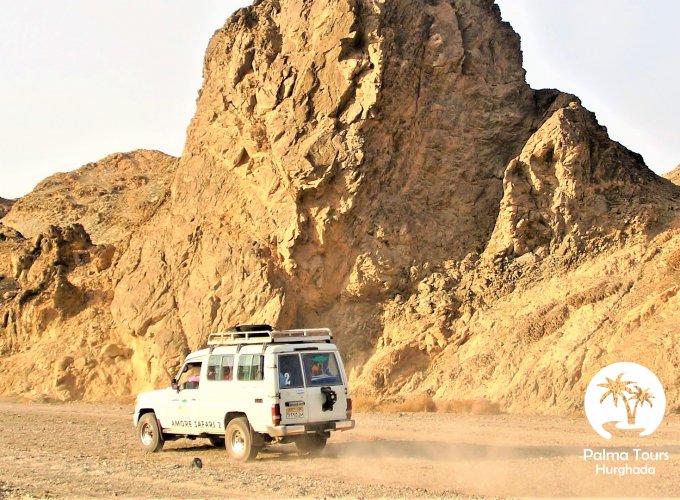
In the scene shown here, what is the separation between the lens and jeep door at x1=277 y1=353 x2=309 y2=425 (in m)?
11.3

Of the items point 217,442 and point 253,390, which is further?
point 217,442

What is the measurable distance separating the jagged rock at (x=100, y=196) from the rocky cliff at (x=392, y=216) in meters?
17.2

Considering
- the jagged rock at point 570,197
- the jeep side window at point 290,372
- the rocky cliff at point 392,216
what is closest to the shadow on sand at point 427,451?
the jeep side window at point 290,372

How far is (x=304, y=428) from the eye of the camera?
1138cm

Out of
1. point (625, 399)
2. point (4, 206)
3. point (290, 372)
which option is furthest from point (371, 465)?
point (4, 206)

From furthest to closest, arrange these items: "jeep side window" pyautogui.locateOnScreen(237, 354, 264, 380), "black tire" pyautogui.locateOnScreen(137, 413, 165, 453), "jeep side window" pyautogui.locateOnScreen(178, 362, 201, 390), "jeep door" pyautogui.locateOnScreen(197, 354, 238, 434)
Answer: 1. "black tire" pyautogui.locateOnScreen(137, 413, 165, 453)
2. "jeep side window" pyautogui.locateOnScreen(178, 362, 201, 390)
3. "jeep door" pyautogui.locateOnScreen(197, 354, 238, 434)
4. "jeep side window" pyautogui.locateOnScreen(237, 354, 264, 380)

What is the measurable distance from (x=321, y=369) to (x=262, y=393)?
1076mm

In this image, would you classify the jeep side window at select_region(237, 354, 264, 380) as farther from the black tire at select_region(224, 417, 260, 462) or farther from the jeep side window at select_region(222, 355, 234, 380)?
the black tire at select_region(224, 417, 260, 462)

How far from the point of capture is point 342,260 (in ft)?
81.0

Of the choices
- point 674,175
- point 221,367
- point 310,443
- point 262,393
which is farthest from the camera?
point 674,175

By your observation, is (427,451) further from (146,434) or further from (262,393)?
(146,434)

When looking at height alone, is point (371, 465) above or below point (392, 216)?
below

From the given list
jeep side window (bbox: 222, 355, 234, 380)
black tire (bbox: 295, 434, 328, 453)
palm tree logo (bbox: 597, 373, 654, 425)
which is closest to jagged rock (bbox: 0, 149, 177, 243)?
palm tree logo (bbox: 597, 373, 654, 425)

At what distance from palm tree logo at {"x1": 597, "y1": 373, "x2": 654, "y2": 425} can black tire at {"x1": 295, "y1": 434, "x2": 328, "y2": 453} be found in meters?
6.80
